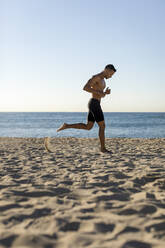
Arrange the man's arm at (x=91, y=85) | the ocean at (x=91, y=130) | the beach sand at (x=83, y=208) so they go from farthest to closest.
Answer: the ocean at (x=91, y=130) → the man's arm at (x=91, y=85) → the beach sand at (x=83, y=208)

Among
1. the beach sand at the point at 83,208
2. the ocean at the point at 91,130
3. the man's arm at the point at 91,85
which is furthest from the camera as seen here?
the ocean at the point at 91,130

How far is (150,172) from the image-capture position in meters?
3.77

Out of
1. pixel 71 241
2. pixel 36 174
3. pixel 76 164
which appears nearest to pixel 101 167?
pixel 76 164

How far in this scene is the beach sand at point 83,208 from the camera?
1.75m

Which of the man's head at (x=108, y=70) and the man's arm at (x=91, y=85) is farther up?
the man's head at (x=108, y=70)

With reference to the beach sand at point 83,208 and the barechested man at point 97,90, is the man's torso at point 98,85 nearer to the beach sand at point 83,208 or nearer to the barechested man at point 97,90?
the barechested man at point 97,90

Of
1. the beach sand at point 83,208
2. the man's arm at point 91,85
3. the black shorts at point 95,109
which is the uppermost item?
the man's arm at point 91,85

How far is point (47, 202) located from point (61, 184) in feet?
2.27

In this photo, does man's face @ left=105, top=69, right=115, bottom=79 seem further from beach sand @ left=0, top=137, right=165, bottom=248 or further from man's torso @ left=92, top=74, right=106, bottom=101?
beach sand @ left=0, top=137, right=165, bottom=248

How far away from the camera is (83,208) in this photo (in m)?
2.31

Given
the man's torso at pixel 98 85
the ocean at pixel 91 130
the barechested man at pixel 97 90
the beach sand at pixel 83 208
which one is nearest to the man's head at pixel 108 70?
the barechested man at pixel 97 90

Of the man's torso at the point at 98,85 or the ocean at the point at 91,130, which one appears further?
the ocean at the point at 91,130

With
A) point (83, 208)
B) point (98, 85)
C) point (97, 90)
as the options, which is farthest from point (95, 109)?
point (83, 208)

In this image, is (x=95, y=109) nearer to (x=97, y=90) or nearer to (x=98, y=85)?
(x=97, y=90)
